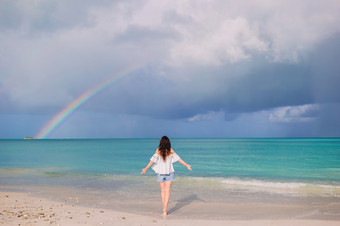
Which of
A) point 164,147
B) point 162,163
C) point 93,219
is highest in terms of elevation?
point 164,147

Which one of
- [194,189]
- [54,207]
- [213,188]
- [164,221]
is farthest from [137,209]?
[213,188]

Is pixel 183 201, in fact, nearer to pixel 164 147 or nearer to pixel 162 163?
pixel 162 163

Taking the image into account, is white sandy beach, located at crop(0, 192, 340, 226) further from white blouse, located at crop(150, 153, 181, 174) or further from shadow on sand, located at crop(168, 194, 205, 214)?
white blouse, located at crop(150, 153, 181, 174)

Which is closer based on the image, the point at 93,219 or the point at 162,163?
the point at 93,219

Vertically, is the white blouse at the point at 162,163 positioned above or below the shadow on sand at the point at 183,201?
above

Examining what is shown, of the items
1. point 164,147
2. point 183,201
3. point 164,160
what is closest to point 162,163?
point 164,160

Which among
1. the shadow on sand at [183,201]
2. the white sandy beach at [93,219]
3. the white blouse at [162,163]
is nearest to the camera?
the white sandy beach at [93,219]

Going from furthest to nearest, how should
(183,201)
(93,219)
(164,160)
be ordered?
1. (183,201)
2. (164,160)
3. (93,219)

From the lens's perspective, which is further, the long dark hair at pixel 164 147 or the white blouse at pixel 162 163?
the white blouse at pixel 162 163

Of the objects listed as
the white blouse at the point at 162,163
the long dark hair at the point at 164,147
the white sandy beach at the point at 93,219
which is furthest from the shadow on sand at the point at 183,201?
the long dark hair at the point at 164,147

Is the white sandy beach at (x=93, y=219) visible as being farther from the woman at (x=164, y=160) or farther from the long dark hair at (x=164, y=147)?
the long dark hair at (x=164, y=147)

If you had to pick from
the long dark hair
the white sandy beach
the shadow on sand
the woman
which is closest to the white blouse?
the woman

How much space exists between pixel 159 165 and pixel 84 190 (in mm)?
8033

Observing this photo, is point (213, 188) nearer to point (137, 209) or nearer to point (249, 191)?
point (249, 191)
